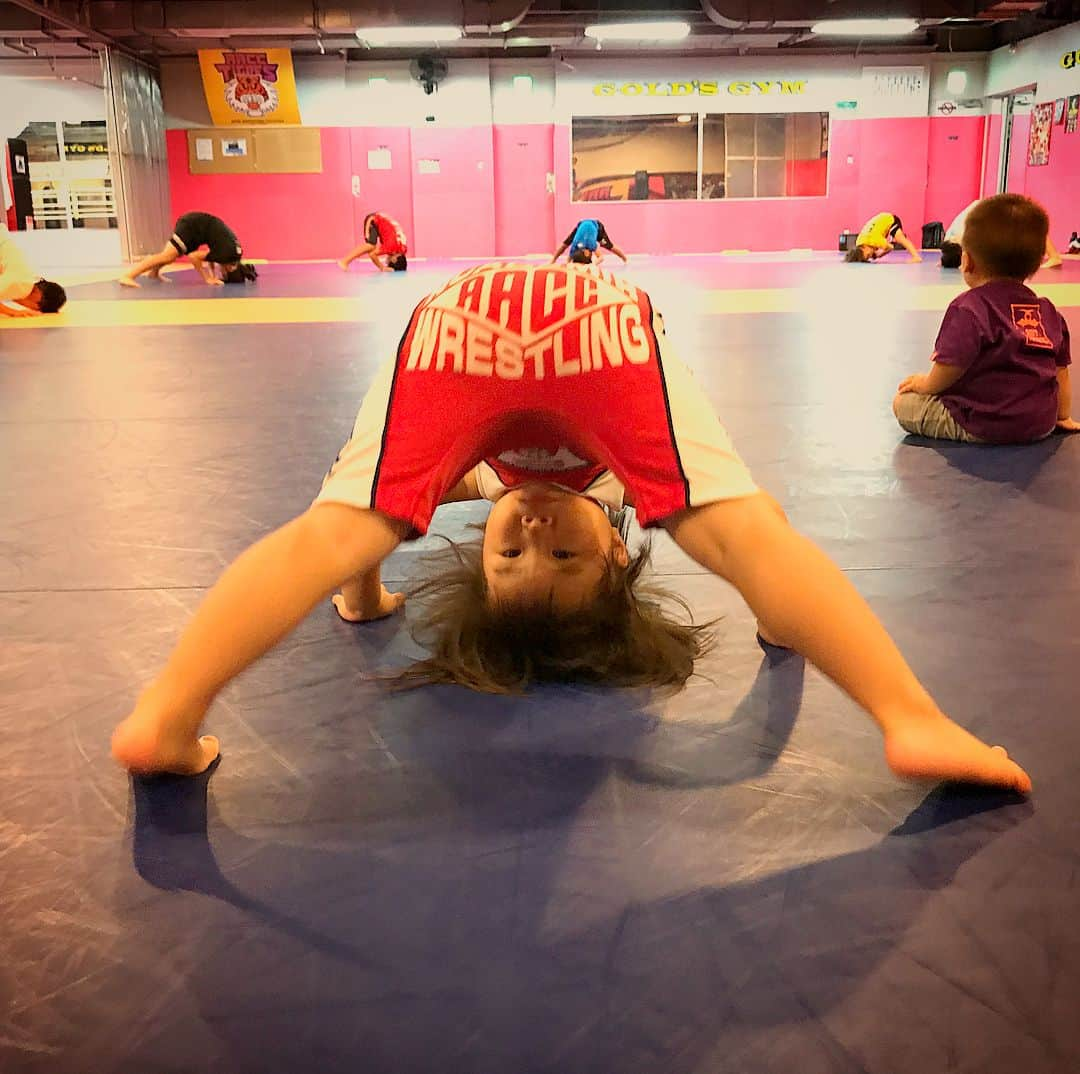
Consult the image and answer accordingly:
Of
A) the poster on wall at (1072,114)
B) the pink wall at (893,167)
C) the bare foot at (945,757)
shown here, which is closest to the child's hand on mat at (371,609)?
the bare foot at (945,757)

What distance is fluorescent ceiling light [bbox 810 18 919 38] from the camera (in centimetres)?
1208

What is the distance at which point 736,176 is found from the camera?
53.1ft

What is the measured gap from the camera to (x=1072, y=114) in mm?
12688

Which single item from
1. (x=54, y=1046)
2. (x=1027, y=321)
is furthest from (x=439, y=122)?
(x=54, y=1046)

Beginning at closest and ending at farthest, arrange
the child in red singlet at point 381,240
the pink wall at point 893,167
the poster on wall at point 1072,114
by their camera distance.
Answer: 1. the child in red singlet at point 381,240
2. the poster on wall at point 1072,114
3. the pink wall at point 893,167

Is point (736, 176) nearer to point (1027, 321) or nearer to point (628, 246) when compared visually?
point (628, 246)

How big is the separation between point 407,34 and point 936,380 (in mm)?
11469

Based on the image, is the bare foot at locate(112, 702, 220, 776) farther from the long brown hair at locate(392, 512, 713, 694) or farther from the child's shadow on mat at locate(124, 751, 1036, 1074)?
the long brown hair at locate(392, 512, 713, 694)

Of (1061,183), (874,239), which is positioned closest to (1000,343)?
(874,239)

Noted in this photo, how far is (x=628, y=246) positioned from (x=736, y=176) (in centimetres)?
227

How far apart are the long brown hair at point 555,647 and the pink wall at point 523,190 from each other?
1433cm

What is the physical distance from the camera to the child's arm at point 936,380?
2988mm

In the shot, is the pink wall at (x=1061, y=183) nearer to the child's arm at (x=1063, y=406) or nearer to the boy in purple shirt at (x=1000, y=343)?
the child's arm at (x=1063, y=406)

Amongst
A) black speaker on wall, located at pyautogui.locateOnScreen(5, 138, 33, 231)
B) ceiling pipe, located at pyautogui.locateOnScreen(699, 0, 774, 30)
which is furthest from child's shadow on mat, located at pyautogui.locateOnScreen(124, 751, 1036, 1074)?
black speaker on wall, located at pyautogui.locateOnScreen(5, 138, 33, 231)
